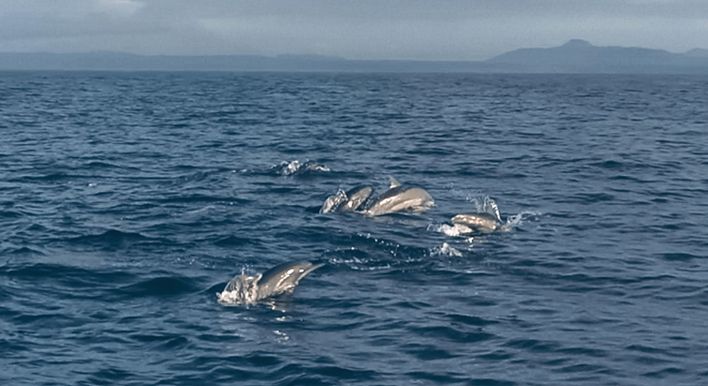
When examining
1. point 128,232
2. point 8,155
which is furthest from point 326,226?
point 8,155

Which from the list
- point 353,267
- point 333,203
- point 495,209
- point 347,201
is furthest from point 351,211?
point 353,267

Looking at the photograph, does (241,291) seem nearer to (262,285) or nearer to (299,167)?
(262,285)

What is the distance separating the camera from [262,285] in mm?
20250

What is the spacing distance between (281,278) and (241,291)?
38.0 inches

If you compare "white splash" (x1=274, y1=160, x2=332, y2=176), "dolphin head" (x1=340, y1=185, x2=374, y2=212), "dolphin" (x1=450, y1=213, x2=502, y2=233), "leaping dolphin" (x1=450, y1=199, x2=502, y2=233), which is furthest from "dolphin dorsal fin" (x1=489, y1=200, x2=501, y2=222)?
"white splash" (x1=274, y1=160, x2=332, y2=176)

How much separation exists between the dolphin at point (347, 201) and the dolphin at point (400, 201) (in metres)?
0.52

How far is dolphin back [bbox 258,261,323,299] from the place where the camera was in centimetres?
2025

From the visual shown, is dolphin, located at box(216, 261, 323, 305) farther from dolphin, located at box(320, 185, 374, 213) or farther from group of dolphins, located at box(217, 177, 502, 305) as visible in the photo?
dolphin, located at box(320, 185, 374, 213)

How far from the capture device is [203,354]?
660 inches

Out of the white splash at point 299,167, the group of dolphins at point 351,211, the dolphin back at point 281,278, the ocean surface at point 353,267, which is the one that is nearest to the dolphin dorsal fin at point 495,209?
the group of dolphins at point 351,211

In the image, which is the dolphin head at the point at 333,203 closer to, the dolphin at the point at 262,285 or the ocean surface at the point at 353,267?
the ocean surface at the point at 353,267

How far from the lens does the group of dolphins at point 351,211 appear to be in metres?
20.2

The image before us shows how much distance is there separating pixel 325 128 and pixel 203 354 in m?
46.1

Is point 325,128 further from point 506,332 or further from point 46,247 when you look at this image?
point 506,332
